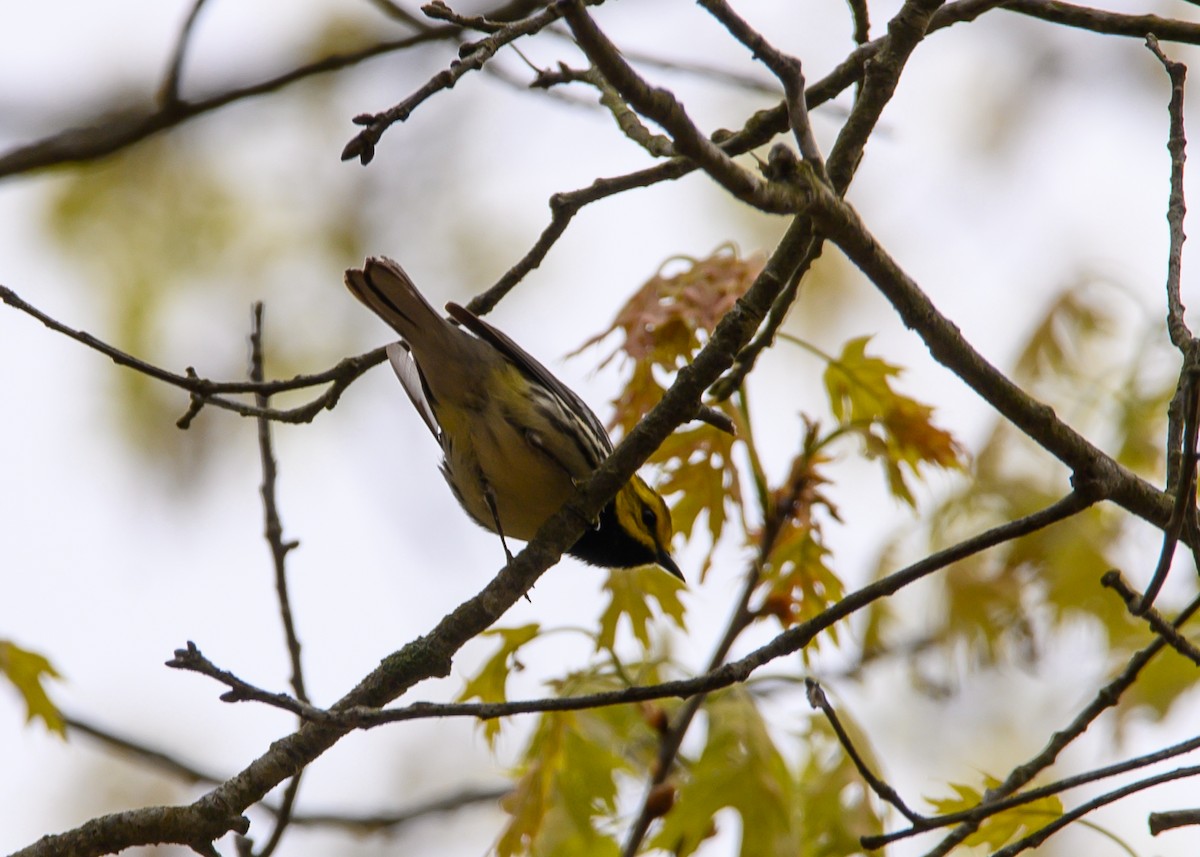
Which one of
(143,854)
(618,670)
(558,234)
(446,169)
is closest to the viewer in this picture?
(558,234)

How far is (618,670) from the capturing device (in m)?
3.86

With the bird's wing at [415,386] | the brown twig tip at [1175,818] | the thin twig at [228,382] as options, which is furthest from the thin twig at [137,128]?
the brown twig tip at [1175,818]

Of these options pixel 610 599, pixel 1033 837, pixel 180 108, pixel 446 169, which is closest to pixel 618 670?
pixel 610 599

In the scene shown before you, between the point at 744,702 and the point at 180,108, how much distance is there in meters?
2.67

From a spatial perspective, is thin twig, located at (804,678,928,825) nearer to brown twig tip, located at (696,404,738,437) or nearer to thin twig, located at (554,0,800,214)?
brown twig tip, located at (696,404,738,437)

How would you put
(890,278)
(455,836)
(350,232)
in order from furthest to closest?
(455,836), (350,232), (890,278)

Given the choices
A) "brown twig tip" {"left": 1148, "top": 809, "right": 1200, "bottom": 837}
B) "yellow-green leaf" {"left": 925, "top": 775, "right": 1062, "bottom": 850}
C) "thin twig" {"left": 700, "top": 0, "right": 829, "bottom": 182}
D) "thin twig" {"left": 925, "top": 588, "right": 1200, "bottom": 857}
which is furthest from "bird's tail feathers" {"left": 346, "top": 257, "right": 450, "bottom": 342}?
"brown twig tip" {"left": 1148, "top": 809, "right": 1200, "bottom": 837}

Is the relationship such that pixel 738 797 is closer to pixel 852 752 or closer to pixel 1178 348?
pixel 852 752

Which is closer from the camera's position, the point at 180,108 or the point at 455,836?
the point at 180,108

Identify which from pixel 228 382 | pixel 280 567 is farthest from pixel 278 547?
pixel 228 382

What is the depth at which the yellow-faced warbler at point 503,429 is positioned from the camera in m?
4.11

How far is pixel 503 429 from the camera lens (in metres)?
4.16

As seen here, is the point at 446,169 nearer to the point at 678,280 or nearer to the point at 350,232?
the point at 350,232

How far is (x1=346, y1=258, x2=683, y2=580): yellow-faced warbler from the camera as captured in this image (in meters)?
4.11
